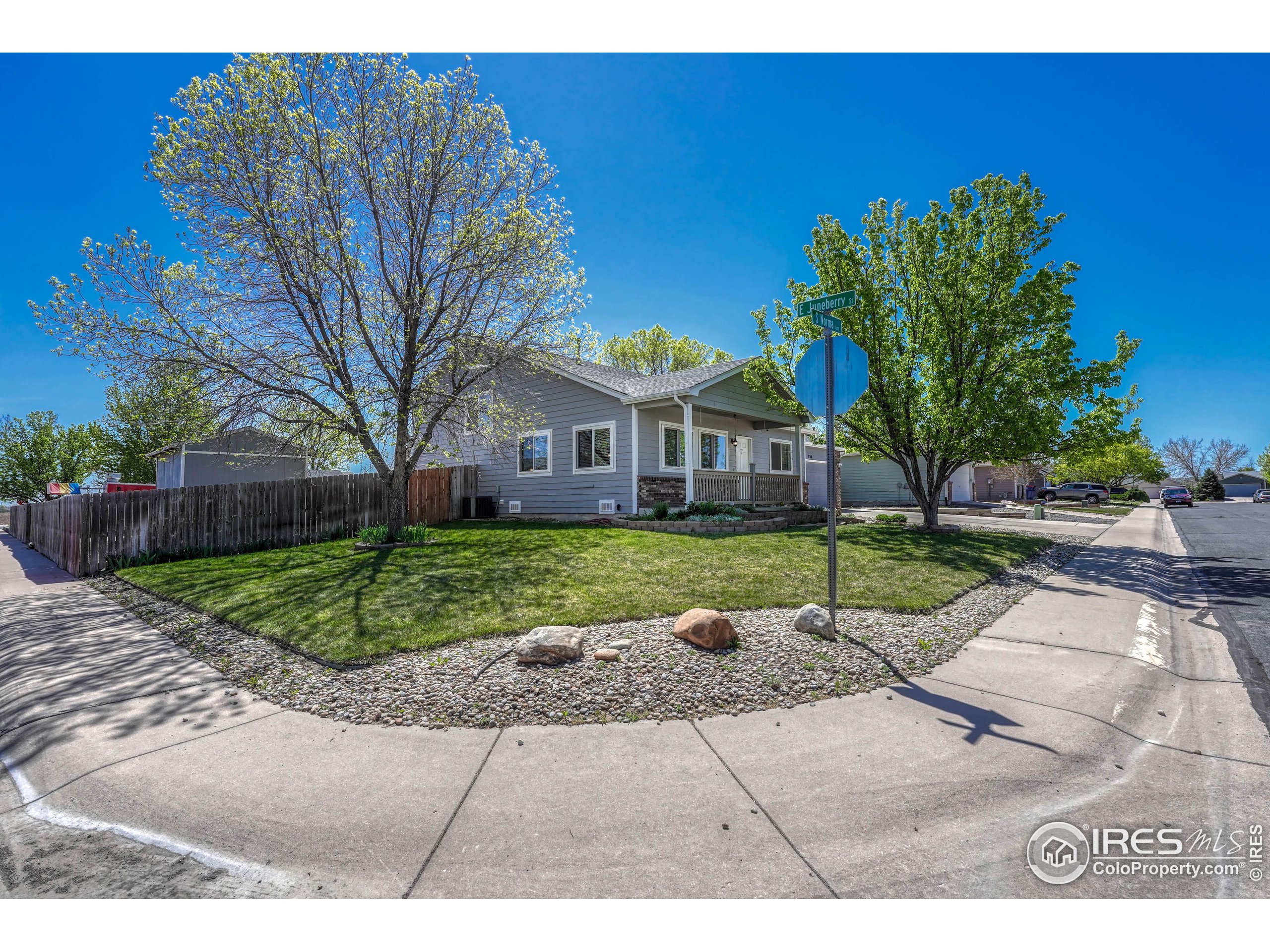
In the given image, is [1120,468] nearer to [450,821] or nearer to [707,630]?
[707,630]

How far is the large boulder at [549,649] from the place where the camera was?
439cm

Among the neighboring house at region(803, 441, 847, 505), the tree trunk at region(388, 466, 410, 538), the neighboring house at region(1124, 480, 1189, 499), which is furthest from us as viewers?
the neighboring house at region(1124, 480, 1189, 499)

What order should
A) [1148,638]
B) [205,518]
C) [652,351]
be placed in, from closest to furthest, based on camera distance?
[1148,638] → [205,518] → [652,351]

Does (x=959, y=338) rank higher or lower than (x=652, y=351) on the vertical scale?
lower

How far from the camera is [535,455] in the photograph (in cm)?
1734

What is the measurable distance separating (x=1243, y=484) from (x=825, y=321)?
4324 inches

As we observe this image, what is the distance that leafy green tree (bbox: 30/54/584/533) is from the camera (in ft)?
33.4

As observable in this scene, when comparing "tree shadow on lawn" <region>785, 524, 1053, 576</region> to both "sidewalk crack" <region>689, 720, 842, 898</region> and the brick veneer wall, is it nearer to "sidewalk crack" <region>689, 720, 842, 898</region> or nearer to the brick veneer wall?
the brick veneer wall

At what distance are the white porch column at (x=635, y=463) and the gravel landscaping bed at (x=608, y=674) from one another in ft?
29.1

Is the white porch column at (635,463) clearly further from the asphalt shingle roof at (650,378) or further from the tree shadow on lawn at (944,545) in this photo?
the tree shadow on lawn at (944,545)

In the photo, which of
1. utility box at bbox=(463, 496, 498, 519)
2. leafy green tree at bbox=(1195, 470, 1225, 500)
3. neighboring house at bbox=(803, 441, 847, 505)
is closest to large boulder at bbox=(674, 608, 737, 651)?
utility box at bbox=(463, 496, 498, 519)

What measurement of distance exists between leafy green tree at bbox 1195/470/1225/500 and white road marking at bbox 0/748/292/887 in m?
84.2

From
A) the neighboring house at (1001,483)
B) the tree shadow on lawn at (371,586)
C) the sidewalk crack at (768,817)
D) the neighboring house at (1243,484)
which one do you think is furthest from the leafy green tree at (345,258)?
the neighboring house at (1243,484)

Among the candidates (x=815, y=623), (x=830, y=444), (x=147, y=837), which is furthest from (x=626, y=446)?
(x=147, y=837)
